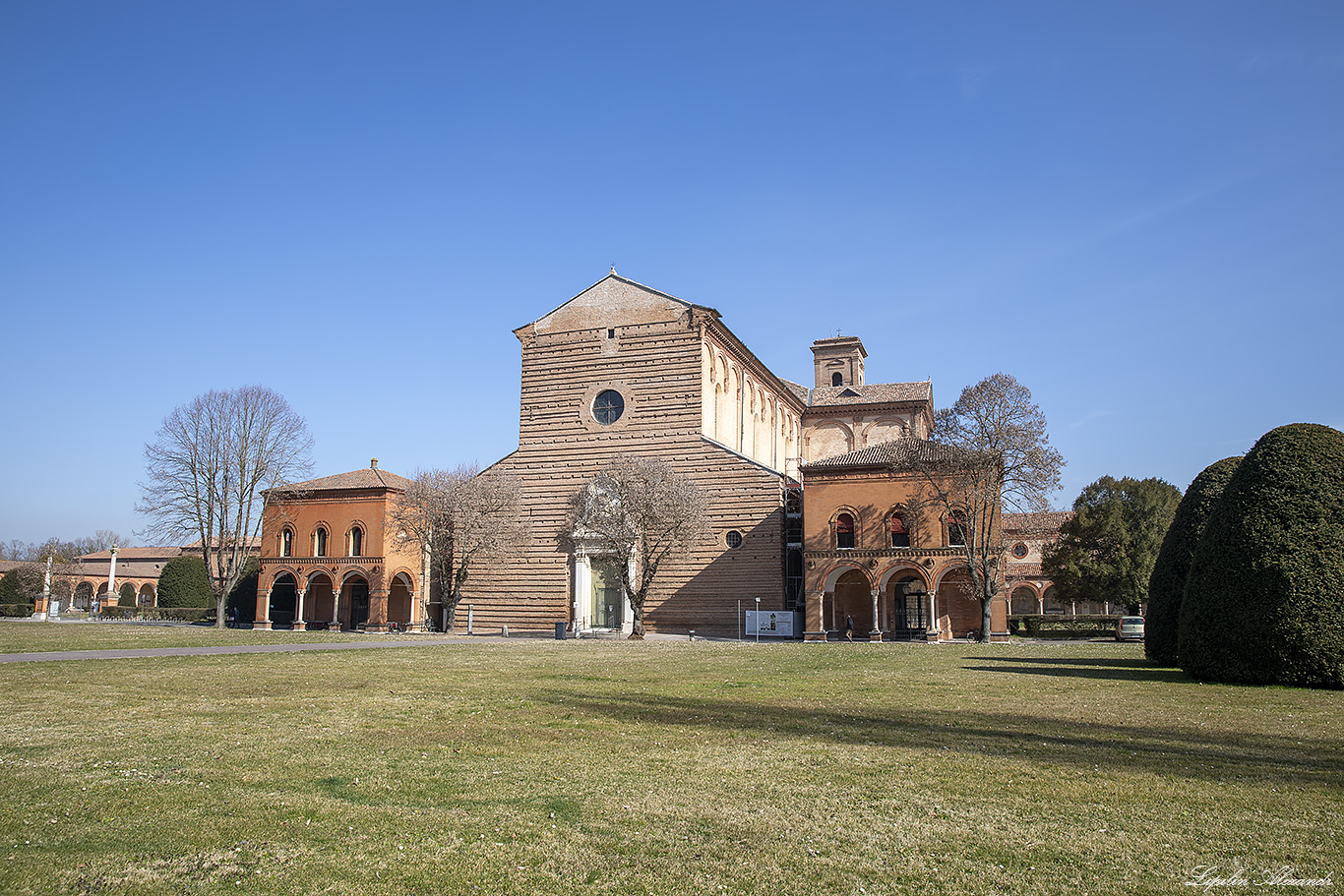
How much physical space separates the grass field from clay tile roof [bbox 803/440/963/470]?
22.9m

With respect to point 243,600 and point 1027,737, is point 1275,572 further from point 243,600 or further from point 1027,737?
point 243,600

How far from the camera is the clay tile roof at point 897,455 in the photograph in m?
36.2

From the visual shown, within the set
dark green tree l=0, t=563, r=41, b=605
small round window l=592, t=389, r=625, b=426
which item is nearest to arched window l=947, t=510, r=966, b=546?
small round window l=592, t=389, r=625, b=426

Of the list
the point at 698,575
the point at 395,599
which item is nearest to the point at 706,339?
the point at 698,575

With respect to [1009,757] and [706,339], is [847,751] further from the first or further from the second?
[706,339]

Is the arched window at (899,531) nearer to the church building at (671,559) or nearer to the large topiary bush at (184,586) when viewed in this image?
the church building at (671,559)

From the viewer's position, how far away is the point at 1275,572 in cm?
1504

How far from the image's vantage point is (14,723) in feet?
30.4

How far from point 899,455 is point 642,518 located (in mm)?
11504

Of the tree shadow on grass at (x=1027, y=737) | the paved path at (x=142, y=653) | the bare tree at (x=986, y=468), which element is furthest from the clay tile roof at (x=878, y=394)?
the tree shadow on grass at (x=1027, y=737)

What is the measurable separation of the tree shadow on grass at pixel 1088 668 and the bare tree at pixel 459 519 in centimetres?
2244

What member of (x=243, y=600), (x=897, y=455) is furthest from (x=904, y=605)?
(x=243, y=600)

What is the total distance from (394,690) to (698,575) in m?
27.2

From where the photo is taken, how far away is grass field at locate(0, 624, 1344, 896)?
5039mm
